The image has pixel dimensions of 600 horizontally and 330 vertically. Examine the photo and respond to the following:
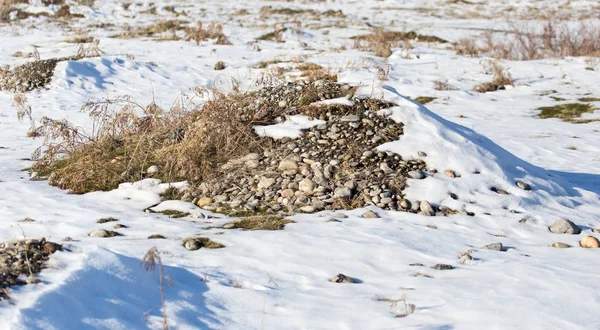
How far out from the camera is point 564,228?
4496 mm

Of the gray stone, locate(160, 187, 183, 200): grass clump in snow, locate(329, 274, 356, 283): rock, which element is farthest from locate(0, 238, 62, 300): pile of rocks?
locate(160, 187, 183, 200): grass clump in snow

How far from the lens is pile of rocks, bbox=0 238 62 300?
2.73 metres

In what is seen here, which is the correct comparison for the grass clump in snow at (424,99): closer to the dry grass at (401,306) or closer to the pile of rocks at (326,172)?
the pile of rocks at (326,172)

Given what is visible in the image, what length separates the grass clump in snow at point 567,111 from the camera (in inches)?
383

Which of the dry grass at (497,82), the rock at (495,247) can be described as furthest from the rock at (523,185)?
the dry grass at (497,82)

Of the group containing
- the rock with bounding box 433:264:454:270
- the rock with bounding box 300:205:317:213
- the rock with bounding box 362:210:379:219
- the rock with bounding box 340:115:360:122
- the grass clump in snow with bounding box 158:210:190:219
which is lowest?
the rock with bounding box 433:264:454:270

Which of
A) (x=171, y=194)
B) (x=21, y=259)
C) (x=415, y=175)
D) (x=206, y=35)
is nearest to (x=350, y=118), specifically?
(x=415, y=175)

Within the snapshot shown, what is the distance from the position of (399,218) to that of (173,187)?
2.06 metres

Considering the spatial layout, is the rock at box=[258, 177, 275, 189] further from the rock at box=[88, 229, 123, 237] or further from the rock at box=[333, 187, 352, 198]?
the rock at box=[88, 229, 123, 237]

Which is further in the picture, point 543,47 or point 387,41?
point 387,41

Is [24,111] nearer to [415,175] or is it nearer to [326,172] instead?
[326,172]

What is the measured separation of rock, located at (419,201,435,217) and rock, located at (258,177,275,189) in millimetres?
1284

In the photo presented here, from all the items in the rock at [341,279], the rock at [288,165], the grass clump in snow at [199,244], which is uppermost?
the rock at [288,165]

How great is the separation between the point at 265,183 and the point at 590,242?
101 inches
